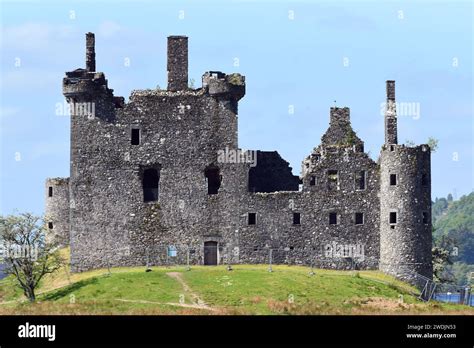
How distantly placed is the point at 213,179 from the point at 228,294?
1427cm

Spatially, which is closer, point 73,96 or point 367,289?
point 367,289

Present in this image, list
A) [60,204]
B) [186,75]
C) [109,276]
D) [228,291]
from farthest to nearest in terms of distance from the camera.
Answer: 1. [60,204]
2. [186,75]
3. [109,276]
4. [228,291]

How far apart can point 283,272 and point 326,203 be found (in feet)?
22.9

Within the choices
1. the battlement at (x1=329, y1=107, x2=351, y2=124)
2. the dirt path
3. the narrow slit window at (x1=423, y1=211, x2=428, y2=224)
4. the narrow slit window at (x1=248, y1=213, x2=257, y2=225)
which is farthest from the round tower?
the narrow slit window at (x1=423, y1=211, x2=428, y2=224)

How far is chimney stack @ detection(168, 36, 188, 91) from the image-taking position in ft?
306

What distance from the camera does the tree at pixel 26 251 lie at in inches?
3484

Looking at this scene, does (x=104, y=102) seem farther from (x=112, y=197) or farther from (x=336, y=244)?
(x=336, y=244)

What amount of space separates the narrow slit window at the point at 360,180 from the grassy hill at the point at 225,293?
5.84 metres

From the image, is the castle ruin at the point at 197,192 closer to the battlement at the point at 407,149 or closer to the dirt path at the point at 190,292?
the battlement at the point at 407,149

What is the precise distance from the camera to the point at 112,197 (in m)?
93.0

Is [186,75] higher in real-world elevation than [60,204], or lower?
higher

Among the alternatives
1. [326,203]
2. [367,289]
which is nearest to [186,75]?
[326,203]

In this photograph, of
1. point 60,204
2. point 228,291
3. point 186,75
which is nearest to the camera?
point 228,291

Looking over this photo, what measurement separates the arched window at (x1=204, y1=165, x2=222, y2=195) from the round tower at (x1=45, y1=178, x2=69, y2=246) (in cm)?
1230
